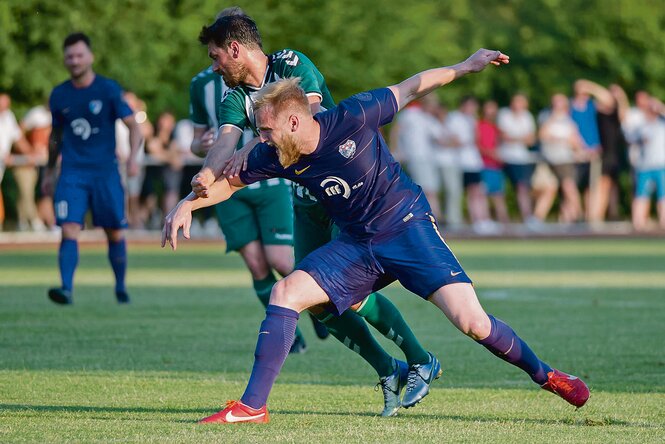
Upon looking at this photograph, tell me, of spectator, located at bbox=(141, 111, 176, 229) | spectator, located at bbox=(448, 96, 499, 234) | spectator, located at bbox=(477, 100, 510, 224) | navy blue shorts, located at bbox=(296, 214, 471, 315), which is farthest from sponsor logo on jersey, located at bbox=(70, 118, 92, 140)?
spectator, located at bbox=(477, 100, 510, 224)

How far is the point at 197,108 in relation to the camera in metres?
9.84

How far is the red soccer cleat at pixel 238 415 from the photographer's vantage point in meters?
6.44

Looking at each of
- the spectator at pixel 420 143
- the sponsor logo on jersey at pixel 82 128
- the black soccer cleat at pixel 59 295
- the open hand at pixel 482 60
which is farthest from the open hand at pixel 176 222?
the spectator at pixel 420 143

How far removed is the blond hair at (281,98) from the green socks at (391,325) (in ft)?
4.39

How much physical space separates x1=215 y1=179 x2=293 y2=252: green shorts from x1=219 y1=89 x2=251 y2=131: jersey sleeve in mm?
2307

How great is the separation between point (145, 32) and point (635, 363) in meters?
23.6

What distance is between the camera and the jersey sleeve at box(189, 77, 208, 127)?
9812 mm

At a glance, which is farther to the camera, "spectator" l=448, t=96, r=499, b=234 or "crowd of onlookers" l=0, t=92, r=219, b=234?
"spectator" l=448, t=96, r=499, b=234

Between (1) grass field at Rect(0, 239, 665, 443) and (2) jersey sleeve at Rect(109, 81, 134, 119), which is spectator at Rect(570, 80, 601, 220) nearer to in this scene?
(1) grass field at Rect(0, 239, 665, 443)

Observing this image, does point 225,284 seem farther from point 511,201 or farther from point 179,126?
point 511,201

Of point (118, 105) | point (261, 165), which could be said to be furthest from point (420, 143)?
point (261, 165)

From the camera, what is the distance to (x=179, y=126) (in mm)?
25250

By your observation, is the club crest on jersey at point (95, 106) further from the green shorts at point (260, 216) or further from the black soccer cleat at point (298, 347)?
the black soccer cleat at point (298, 347)

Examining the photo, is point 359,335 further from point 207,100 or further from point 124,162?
point 124,162
